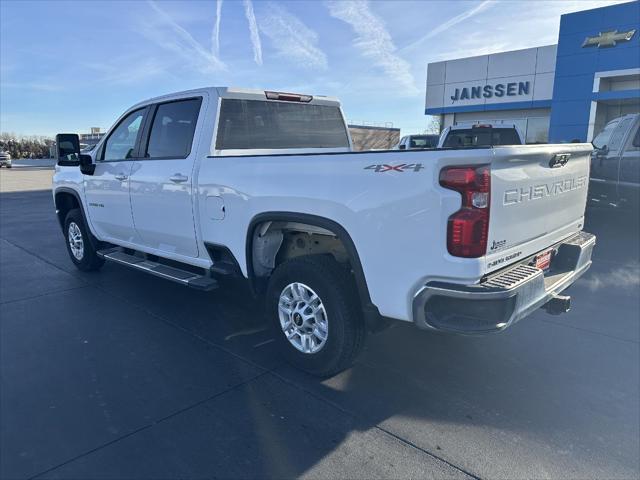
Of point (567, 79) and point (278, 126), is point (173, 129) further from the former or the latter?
point (567, 79)

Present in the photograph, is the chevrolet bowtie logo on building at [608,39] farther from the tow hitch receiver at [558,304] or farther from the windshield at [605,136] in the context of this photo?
the tow hitch receiver at [558,304]

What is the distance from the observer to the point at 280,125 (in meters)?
4.89

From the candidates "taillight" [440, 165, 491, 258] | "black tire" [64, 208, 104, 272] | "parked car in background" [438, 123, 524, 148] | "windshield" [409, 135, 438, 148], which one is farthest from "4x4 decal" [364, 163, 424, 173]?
"windshield" [409, 135, 438, 148]

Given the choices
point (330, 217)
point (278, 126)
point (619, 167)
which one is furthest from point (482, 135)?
point (330, 217)

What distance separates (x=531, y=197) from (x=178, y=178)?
2.98 meters

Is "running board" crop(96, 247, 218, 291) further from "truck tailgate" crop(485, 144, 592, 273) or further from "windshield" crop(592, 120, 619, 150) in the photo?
"windshield" crop(592, 120, 619, 150)

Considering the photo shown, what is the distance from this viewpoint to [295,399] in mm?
3266

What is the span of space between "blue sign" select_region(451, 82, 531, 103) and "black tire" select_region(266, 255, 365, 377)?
27937 millimetres

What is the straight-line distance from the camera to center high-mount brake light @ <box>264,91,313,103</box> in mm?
4789

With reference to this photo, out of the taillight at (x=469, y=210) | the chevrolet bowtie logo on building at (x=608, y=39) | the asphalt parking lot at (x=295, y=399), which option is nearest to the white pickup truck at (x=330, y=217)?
the taillight at (x=469, y=210)

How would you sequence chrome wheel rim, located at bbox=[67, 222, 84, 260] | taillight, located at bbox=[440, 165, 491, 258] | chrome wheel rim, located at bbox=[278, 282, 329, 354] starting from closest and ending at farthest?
taillight, located at bbox=[440, 165, 491, 258] → chrome wheel rim, located at bbox=[278, 282, 329, 354] → chrome wheel rim, located at bbox=[67, 222, 84, 260]

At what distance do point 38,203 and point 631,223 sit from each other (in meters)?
16.5

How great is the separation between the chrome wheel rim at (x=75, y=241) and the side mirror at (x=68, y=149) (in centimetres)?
103

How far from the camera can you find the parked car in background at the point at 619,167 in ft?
27.1
